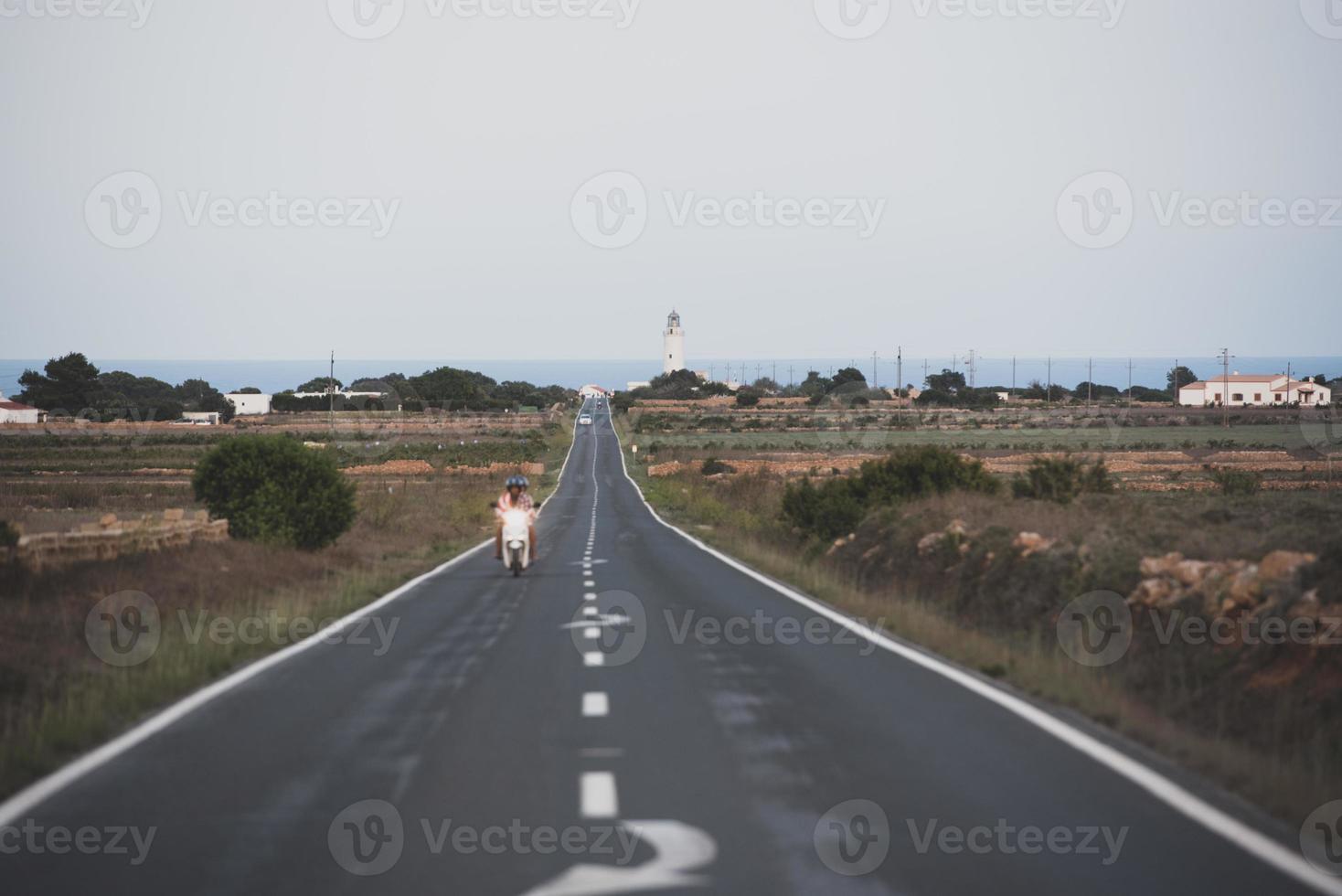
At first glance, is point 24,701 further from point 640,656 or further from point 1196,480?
point 1196,480

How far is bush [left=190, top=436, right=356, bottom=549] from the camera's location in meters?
25.9

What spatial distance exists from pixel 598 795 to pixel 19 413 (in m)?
158

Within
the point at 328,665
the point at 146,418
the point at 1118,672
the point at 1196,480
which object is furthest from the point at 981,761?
the point at 146,418

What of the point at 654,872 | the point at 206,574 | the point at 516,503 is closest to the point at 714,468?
the point at 516,503

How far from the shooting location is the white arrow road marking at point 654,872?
5.99 metres

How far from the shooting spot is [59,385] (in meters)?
158

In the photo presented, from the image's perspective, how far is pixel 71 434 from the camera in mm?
116688

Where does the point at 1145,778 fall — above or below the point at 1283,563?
below

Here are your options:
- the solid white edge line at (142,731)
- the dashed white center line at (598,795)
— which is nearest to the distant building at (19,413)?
the solid white edge line at (142,731)

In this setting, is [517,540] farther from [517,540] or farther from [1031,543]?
[1031,543]

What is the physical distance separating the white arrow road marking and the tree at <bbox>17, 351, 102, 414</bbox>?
167 meters

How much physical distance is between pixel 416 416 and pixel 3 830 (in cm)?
18861

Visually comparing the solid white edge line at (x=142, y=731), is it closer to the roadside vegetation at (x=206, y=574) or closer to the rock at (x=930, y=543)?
the roadside vegetation at (x=206, y=574)

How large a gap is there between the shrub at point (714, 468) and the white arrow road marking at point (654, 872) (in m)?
72.1
